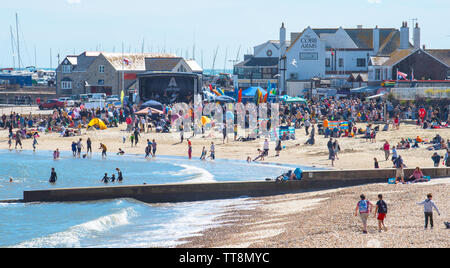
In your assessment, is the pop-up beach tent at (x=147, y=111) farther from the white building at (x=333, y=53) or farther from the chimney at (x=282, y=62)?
the chimney at (x=282, y=62)

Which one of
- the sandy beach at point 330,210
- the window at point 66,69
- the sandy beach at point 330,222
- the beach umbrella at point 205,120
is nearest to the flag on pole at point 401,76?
the sandy beach at point 330,210

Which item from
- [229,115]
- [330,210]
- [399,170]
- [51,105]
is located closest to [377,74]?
[229,115]

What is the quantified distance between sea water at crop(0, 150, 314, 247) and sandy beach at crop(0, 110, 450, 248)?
1.35 m

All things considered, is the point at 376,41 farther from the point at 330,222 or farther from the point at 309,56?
the point at 330,222

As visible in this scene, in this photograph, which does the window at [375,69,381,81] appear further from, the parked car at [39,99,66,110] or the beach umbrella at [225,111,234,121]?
the parked car at [39,99,66,110]

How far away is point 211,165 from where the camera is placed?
36094mm

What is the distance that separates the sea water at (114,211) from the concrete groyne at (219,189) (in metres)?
0.33

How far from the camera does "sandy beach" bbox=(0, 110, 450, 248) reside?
18578mm

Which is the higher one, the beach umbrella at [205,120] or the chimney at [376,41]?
the chimney at [376,41]

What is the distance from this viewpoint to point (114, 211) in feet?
85.0

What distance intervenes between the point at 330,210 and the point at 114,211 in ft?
27.5

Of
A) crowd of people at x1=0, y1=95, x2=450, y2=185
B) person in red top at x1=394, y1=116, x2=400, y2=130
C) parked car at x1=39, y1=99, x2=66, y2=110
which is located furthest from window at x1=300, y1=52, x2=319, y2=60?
person in red top at x1=394, y1=116, x2=400, y2=130

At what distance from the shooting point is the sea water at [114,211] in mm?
22766

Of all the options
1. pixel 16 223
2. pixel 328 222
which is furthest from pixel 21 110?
pixel 328 222
